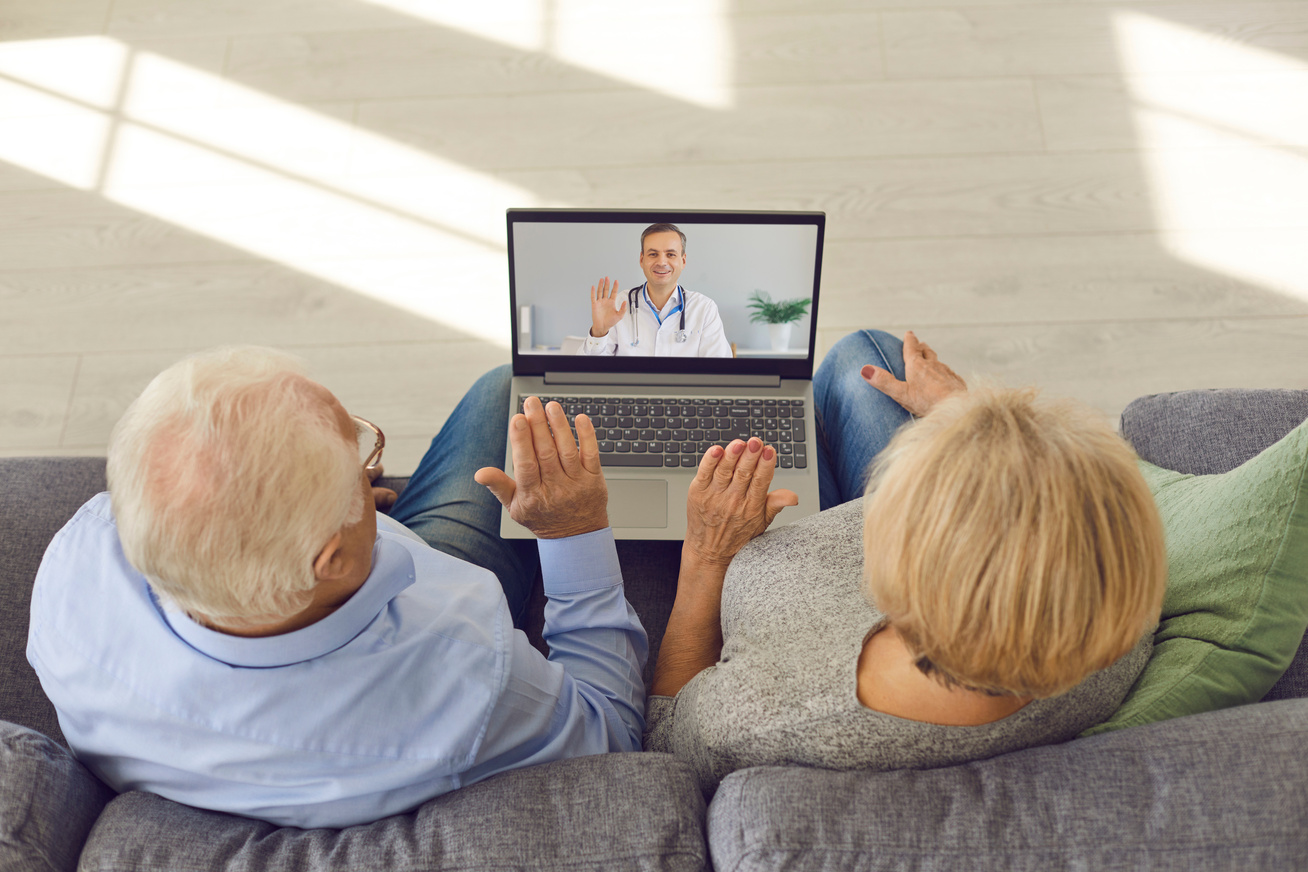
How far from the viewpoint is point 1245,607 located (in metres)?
0.88

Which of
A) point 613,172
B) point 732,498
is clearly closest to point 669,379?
point 732,498

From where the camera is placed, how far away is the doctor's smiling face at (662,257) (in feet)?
4.18

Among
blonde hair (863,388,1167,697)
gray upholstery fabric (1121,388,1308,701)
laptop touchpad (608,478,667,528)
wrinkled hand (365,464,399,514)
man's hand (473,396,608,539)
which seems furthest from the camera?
wrinkled hand (365,464,399,514)

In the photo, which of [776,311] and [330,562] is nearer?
[330,562]

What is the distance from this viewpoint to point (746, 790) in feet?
2.65

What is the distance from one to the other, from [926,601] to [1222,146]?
2.03 m

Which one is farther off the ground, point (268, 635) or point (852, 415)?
point (852, 415)

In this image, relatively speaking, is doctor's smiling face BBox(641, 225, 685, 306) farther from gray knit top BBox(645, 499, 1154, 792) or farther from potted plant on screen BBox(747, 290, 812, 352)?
gray knit top BBox(645, 499, 1154, 792)

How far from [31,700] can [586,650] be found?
0.73 metres

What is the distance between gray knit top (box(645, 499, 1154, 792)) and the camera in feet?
2.74

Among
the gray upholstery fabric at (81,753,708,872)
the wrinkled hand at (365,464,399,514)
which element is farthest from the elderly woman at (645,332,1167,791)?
the wrinkled hand at (365,464,399,514)

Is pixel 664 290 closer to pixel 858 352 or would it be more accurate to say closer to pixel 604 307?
pixel 604 307

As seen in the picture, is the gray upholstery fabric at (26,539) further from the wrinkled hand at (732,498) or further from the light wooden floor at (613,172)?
the wrinkled hand at (732,498)

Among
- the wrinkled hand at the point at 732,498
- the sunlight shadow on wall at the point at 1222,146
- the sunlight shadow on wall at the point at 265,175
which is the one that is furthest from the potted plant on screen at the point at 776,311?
the sunlight shadow on wall at the point at 1222,146
